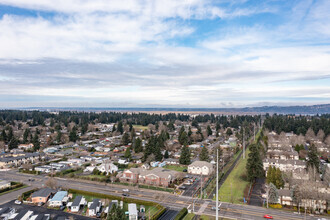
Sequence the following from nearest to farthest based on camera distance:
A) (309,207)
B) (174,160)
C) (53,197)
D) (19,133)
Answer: (309,207) → (53,197) → (174,160) → (19,133)

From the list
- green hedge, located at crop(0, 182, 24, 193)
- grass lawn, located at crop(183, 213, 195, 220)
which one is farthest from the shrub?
green hedge, located at crop(0, 182, 24, 193)

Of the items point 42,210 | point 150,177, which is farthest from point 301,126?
point 42,210

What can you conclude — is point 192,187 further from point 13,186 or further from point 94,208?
point 13,186

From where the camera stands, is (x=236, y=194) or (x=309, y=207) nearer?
(x=309, y=207)

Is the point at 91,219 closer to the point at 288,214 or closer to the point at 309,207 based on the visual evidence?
the point at 288,214

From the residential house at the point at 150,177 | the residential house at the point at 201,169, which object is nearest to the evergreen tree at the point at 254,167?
the residential house at the point at 201,169

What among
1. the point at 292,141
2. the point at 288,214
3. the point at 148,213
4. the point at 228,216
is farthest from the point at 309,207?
the point at 292,141

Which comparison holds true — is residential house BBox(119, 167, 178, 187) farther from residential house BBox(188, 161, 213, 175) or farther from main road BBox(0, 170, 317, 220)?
residential house BBox(188, 161, 213, 175)
